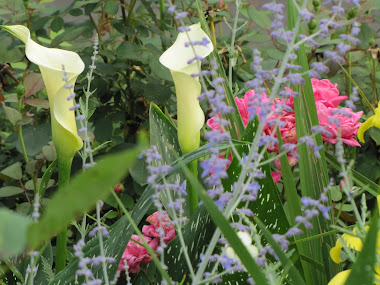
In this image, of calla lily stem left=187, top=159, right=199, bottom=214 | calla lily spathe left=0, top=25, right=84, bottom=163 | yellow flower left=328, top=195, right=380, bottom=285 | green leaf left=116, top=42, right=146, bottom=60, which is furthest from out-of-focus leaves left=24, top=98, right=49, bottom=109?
yellow flower left=328, top=195, right=380, bottom=285

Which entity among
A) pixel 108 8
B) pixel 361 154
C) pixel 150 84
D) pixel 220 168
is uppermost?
pixel 220 168

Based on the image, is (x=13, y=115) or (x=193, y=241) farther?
(x=13, y=115)

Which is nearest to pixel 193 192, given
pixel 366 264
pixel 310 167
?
pixel 310 167

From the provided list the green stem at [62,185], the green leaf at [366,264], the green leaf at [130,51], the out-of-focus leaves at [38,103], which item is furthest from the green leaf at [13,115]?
the green leaf at [366,264]

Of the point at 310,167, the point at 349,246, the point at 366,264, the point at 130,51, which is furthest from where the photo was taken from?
the point at 130,51

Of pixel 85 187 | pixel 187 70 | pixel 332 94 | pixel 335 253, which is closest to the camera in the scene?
pixel 85 187

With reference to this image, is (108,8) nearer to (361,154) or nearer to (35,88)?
(35,88)

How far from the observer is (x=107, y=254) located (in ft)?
1.59

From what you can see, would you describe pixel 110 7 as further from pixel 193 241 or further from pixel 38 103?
pixel 193 241

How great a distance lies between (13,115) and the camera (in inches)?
33.8

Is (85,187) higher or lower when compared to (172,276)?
higher

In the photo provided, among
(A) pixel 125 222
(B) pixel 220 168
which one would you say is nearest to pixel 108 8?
(A) pixel 125 222

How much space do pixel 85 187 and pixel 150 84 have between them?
0.84m

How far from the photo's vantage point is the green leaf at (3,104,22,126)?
85 centimetres
